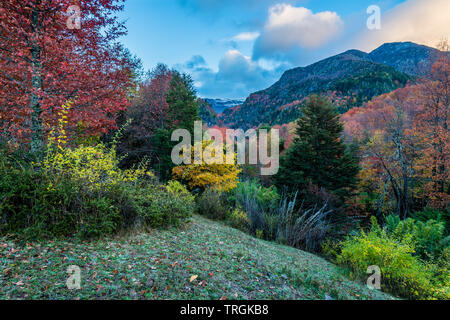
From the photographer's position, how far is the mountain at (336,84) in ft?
228

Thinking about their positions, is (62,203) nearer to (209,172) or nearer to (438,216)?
(209,172)

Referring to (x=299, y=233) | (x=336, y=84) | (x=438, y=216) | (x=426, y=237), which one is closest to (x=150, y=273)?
(x=299, y=233)

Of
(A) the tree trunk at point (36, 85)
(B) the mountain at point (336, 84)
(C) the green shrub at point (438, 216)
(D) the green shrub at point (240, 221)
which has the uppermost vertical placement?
(B) the mountain at point (336, 84)

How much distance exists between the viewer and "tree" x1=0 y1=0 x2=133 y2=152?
4344 mm

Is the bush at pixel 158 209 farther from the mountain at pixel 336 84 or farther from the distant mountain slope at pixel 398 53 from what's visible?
the distant mountain slope at pixel 398 53

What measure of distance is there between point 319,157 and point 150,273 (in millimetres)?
14153

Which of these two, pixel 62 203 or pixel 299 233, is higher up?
pixel 62 203

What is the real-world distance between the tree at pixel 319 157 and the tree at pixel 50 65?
1198cm

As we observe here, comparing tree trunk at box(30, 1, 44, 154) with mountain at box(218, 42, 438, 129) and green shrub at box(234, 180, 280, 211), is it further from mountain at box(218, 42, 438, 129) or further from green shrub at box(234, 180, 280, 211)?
mountain at box(218, 42, 438, 129)

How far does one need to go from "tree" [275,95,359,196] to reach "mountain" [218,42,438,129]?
46889mm

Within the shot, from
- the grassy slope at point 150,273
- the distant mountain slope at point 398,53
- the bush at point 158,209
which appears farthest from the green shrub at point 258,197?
the distant mountain slope at point 398,53

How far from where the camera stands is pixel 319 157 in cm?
1436

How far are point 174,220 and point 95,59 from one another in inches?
188
